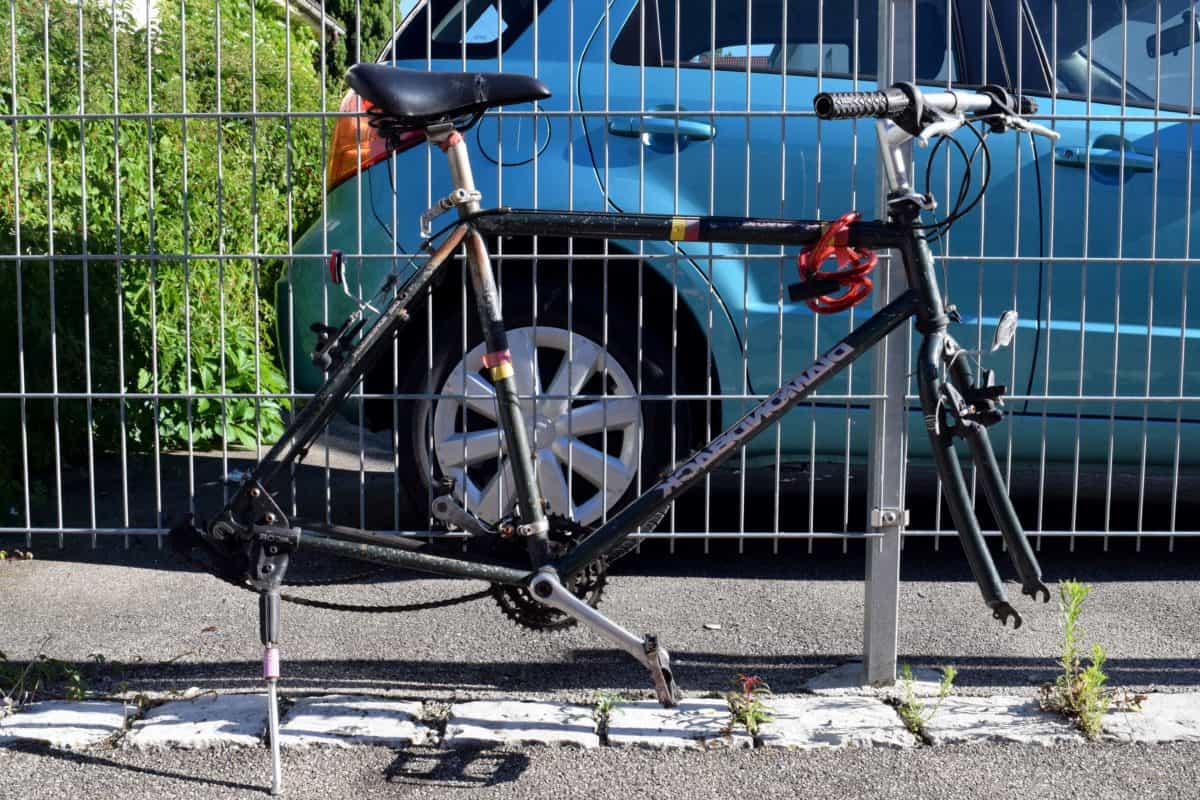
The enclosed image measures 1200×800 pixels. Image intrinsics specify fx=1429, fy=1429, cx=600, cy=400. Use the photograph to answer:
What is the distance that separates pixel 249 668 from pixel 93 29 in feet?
13.0

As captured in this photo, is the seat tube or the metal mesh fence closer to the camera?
the seat tube

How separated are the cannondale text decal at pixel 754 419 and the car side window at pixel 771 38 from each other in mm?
1554

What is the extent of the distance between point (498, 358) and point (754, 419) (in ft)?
2.00

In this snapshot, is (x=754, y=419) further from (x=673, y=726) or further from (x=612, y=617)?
(x=612, y=617)

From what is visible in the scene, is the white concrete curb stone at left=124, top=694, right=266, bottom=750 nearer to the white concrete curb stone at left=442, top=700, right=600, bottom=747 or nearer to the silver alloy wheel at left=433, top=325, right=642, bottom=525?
the white concrete curb stone at left=442, top=700, right=600, bottom=747

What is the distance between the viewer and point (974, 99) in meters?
3.26

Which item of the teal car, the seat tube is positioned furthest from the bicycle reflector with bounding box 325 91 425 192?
the seat tube

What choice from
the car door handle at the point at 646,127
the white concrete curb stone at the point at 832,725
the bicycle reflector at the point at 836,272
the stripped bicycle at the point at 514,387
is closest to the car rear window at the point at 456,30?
the car door handle at the point at 646,127

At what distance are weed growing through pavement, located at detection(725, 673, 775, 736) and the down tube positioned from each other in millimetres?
505

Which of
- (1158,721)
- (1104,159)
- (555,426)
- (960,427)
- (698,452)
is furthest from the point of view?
(1104,159)

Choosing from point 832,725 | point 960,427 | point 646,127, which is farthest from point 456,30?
point 832,725

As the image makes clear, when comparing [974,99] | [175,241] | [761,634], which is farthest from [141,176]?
[974,99]

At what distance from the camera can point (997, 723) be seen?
11.2 feet

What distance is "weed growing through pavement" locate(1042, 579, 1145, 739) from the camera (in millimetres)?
3357
